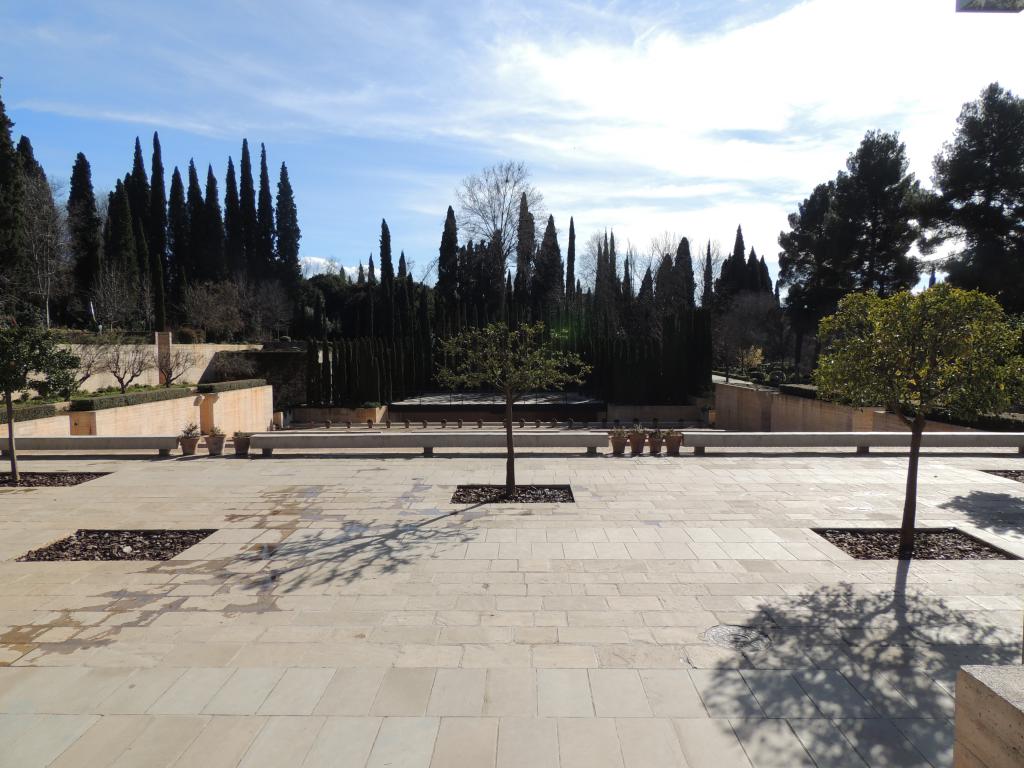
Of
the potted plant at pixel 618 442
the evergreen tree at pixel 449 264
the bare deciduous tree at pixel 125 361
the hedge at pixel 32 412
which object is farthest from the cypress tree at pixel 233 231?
the potted plant at pixel 618 442

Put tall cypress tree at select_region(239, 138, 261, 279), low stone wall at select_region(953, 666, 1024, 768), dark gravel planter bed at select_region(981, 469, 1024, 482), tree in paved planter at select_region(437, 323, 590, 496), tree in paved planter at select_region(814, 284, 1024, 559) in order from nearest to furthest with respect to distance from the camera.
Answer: low stone wall at select_region(953, 666, 1024, 768), tree in paved planter at select_region(814, 284, 1024, 559), tree in paved planter at select_region(437, 323, 590, 496), dark gravel planter bed at select_region(981, 469, 1024, 482), tall cypress tree at select_region(239, 138, 261, 279)

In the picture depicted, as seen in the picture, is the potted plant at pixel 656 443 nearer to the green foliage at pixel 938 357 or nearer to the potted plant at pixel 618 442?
the potted plant at pixel 618 442

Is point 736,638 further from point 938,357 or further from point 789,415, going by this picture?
point 789,415

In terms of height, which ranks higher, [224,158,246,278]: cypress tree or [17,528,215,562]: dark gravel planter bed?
[224,158,246,278]: cypress tree

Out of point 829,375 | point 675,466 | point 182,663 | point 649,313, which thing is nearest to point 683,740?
point 182,663

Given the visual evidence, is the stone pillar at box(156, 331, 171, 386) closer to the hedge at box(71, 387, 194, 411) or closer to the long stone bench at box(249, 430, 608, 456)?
the hedge at box(71, 387, 194, 411)

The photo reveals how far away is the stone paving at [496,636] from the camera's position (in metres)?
3.39

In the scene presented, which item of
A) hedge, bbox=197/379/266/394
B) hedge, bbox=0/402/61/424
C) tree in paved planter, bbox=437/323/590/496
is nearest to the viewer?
tree in paved planter, bbox=437/323/590/496

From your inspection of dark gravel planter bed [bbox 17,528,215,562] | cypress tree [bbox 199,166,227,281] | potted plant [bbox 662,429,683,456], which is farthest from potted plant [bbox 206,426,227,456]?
cypress tree [bbox 199,166,227,281]

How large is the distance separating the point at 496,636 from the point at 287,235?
161ft

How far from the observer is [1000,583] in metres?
5.67

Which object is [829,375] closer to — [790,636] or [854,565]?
[854,565]

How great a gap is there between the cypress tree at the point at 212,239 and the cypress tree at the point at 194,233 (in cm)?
12

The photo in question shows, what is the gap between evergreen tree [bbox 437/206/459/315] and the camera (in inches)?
1775
